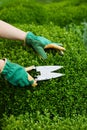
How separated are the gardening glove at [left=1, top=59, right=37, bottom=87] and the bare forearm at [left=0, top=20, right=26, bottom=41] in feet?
1.62

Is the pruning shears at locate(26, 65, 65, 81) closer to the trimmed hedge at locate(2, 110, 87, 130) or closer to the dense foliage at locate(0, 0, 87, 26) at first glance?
the trimmed hedge at locate(2, 110, 87, 130)

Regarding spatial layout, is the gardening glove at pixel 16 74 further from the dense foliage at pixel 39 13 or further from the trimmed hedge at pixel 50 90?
the dense foliage at pixel 39 13

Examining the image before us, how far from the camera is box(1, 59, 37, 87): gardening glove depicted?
5086 millimetres

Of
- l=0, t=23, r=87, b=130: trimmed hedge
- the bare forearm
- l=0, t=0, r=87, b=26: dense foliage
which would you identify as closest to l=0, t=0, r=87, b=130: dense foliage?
l=0, t=23, r=87, b=130: trimmed hedge

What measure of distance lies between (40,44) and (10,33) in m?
0.33

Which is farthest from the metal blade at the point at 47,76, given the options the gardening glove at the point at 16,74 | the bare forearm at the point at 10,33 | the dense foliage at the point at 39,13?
the dense foliage at the point at 39,13

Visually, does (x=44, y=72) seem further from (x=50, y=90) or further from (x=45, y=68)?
(x=50, y=90)

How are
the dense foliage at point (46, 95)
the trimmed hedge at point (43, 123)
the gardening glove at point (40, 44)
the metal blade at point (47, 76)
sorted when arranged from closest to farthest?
the trimmed hedge at point (43, 123)
the dense foliage at point (46, 95)
the metal blade at point (47, 76)
the gardening glove at point (40, 44)

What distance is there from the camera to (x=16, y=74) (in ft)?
16.7

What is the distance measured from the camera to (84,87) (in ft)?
18.1

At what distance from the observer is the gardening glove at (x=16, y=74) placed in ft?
16.7

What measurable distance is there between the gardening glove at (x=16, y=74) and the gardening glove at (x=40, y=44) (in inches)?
15.6

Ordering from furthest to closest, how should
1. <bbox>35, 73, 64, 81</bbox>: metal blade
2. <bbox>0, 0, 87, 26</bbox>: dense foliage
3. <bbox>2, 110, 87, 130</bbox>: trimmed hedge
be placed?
1. <bbox>0, 0, 87, 26</bbox>: dense foliage
2. <bbox>35, 73, 64, 81</bbox>: metal blade
3. <bbox>2, 110, 87, 130</bbox>: trimmed hedge

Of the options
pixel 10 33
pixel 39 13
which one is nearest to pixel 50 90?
pixel 10 33
